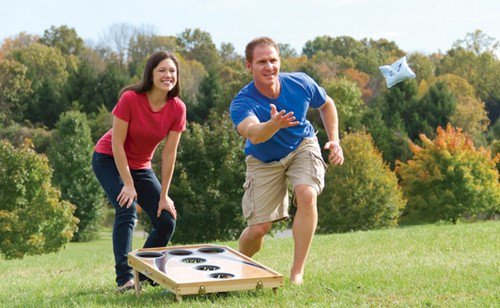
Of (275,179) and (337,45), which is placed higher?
(337,45)

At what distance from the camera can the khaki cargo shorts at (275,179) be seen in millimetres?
6598

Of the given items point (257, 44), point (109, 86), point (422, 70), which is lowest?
point (422, 70)

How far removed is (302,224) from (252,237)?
1.92 ft

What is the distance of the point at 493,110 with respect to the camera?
64.6m

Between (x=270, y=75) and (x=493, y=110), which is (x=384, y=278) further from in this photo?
(x=493, y=110)

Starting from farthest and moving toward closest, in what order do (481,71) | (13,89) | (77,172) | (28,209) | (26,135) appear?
1. (481,71)
2. (13,89)
3. (26,135)
4. (77,172)
5. (28,209)

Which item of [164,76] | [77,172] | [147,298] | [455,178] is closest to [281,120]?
[164,76]

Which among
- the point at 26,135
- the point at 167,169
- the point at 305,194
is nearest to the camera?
the point at 305,194

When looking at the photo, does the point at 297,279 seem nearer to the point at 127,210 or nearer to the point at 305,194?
the point at 305,194

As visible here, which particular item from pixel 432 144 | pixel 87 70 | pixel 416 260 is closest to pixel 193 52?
pixel 87 70

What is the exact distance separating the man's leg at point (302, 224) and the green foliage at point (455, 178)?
26852 mm

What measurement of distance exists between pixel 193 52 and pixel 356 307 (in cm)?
8282

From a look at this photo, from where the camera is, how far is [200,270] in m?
6.07

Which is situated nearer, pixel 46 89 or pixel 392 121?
pixel 392 121
